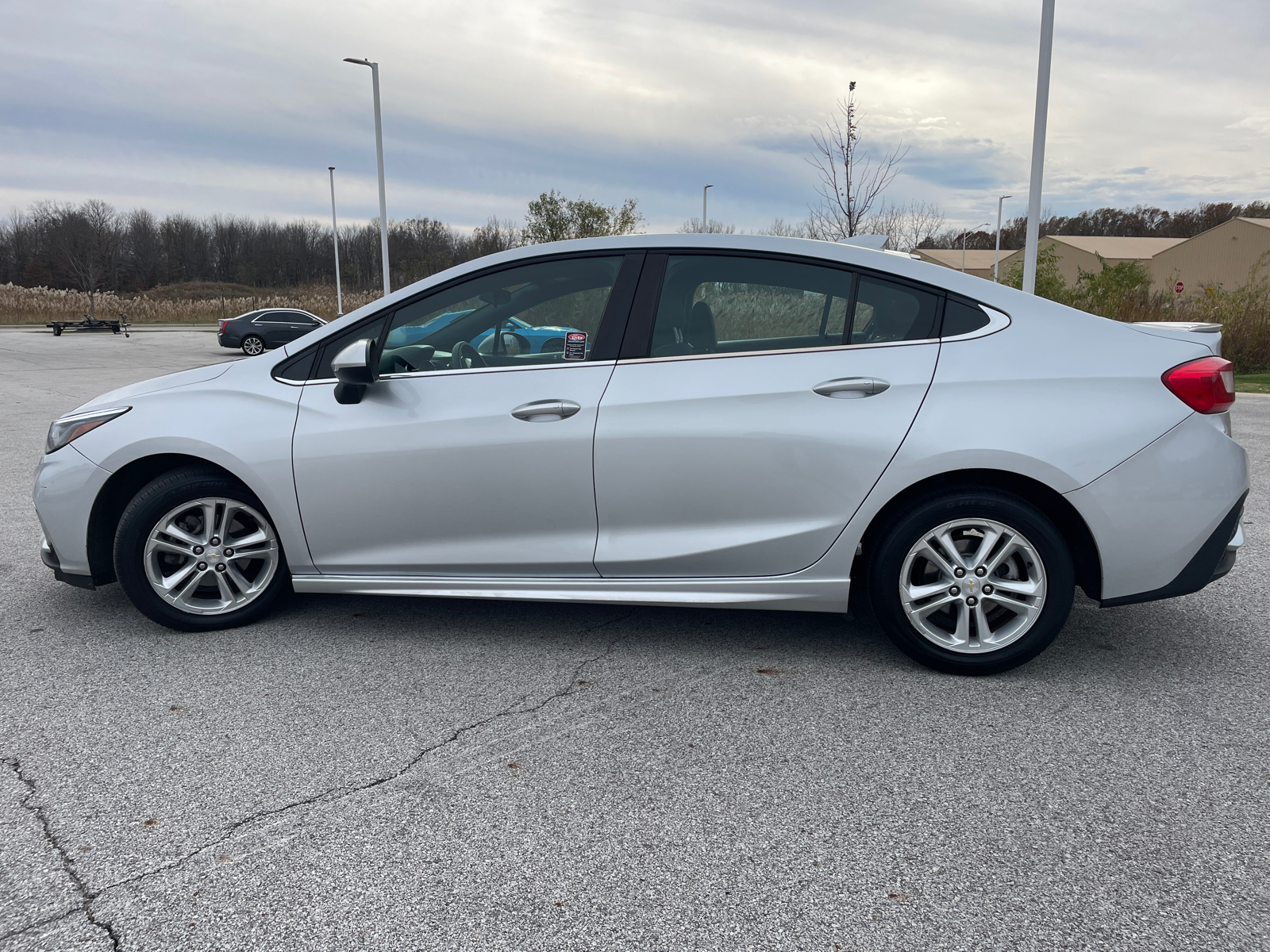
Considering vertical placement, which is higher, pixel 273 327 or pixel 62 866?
pixel 273 327

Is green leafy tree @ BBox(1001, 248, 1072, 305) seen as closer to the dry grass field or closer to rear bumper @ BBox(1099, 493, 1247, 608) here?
rear bumper @ BBox(1099, 493, 1247, 608)

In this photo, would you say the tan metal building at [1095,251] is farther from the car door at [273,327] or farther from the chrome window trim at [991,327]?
the chrome window trim at [991,327]

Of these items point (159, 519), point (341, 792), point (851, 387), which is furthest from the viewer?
point (159, 519)

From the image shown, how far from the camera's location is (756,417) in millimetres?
3549

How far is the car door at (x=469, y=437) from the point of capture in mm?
3693

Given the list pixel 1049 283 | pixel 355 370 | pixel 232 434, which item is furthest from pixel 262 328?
pixel 355 370

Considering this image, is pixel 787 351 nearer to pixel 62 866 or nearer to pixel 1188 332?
pixel 1188 332

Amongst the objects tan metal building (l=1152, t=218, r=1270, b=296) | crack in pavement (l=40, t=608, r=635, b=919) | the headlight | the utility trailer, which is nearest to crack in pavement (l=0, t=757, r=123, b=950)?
crack in pavement (l=40, t=608, r=635, b=919)

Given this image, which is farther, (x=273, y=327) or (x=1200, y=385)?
(x=273, y=327)

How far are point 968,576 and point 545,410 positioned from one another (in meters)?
1.78

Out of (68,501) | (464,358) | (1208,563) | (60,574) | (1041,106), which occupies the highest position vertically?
(1041,106)

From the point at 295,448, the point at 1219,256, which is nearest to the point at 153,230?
the point at 1219,256

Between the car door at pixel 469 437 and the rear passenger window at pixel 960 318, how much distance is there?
127 centimetres

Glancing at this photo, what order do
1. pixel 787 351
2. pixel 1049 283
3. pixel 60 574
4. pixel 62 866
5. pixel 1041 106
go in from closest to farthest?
1. pixel 62 866
2. pixel 787 351
3. pixel 60 574
4. pixel 1041 106
5. pixel 1049 283
